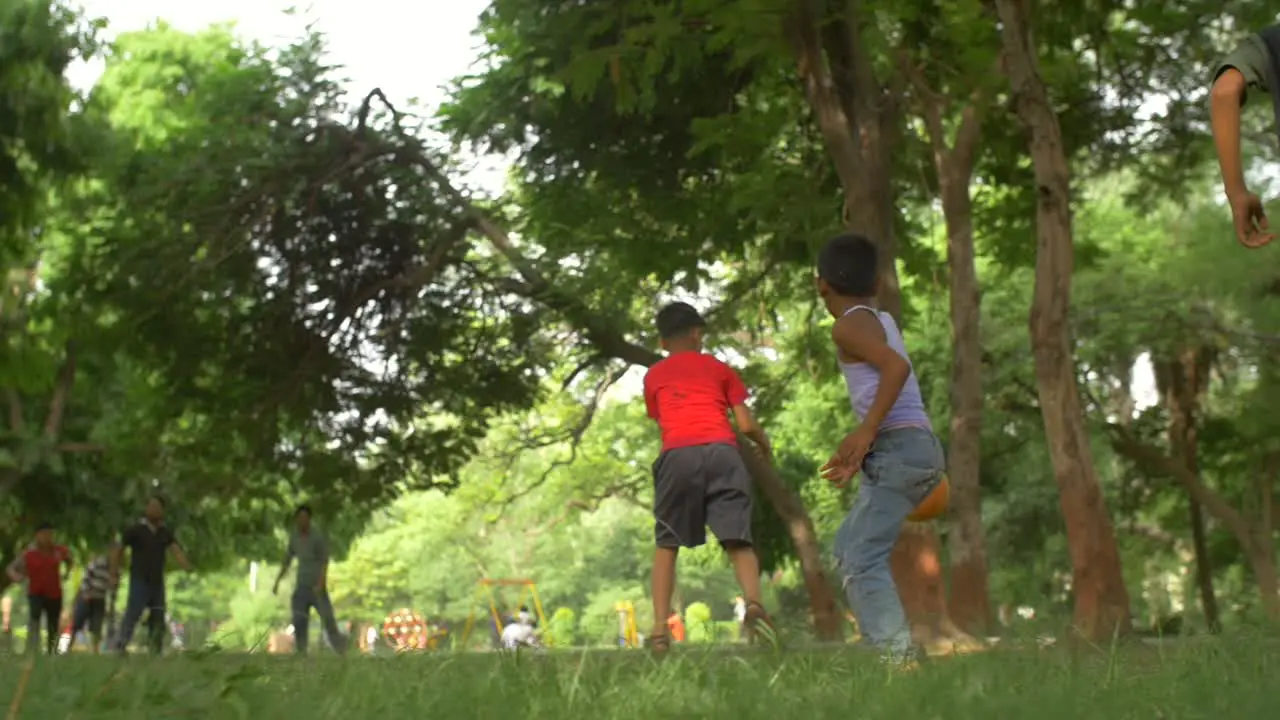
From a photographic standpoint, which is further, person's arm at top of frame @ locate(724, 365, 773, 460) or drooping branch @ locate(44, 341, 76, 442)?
drooping branch @ locate(44, 341, 76, 442)

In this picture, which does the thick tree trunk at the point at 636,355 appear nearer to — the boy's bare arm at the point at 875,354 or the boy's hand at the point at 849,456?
the boy's bare arm at the point at 875,354

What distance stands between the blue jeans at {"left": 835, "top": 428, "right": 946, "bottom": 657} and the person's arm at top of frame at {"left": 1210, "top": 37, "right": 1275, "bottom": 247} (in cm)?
144

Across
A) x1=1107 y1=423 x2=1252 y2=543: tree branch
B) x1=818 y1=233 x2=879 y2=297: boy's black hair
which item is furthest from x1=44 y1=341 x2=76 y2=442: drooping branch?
x1=818 y1=233 x2=879 y2=297: boy's black hair

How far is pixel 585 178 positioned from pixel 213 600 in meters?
80.6

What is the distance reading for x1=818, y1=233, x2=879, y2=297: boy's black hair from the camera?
6559mm

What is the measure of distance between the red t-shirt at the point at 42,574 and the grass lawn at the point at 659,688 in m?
15.4

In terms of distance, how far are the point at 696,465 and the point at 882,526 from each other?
8.98ft

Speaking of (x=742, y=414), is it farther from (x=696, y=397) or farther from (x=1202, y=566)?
(x=1202, y=566)

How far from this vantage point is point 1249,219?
5207 millimetres

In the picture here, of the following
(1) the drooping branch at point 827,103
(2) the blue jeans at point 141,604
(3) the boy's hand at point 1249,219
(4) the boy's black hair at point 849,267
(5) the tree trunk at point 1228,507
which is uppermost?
(1) the drooping branch at point 827,103

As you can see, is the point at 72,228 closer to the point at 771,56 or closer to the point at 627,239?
the point at 627,239

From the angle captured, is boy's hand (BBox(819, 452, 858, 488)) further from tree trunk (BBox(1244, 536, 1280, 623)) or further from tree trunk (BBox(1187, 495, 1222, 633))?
tree trunk (BBox(1244, 536, 1280, 623))

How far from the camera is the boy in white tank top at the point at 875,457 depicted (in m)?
6.19

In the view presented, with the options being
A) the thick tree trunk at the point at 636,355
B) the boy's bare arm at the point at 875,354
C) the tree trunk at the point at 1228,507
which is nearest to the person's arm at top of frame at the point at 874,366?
the boy's bare arm at the point at 875,354
